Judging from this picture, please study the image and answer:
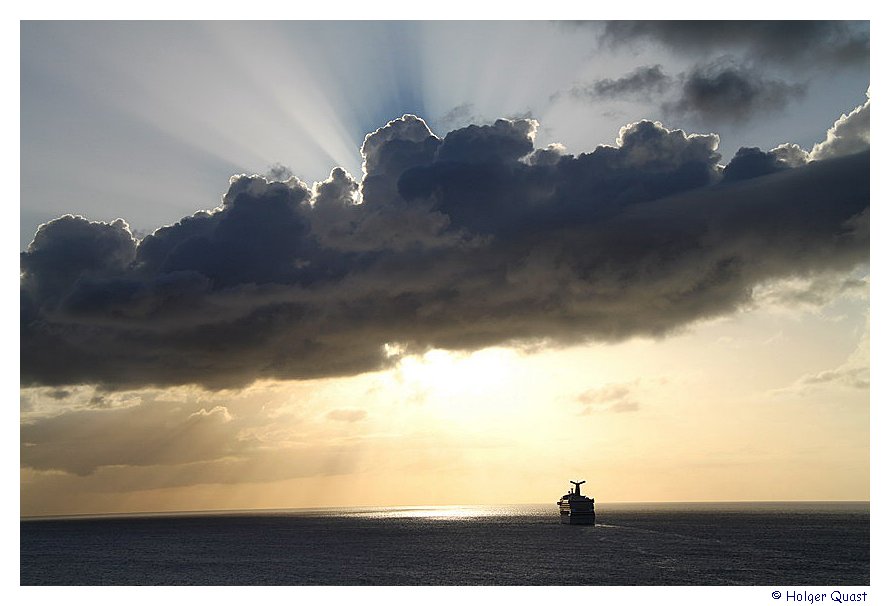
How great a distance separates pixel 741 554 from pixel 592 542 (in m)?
28.2

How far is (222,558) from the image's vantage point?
13988cm

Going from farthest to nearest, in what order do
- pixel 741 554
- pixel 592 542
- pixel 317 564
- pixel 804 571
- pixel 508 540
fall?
pixel 508 540 < pixel 592 542 < pixel 741 554 < pixel 317 564 < pixel 804 571
